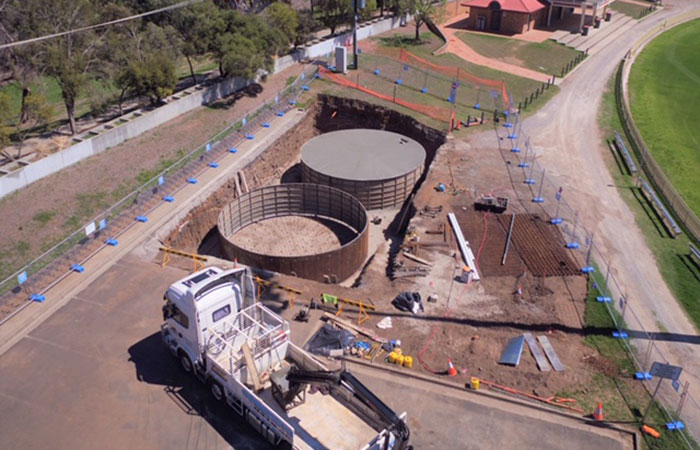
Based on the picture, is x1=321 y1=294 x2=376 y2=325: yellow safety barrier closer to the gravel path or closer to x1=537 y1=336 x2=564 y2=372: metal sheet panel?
x1=537 y1=336 x2=564 y2=372: metal sheet panel

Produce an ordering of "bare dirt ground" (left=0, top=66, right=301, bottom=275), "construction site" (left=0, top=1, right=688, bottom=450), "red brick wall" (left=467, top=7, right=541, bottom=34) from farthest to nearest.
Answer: "red brick wall" (left=467, top=7, right=541, bottom=34)
"bare dirt ground" (left=0, top=66, right=301, bottom=275)
"construction site" (left=0, top=1, right=688, bottom=450)

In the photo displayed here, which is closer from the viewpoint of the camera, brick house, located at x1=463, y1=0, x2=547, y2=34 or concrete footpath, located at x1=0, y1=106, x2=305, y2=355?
concrete footpath, located at x1=0, y1=106, x2=305, y2=355

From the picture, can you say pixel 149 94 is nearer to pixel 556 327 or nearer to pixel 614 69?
pixel 556 327

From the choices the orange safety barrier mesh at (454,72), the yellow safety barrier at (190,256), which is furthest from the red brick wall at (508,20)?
the yellow safety barrier at (190,256)

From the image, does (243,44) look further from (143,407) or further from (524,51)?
(524,51)

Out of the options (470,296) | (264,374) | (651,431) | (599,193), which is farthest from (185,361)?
(599,193)

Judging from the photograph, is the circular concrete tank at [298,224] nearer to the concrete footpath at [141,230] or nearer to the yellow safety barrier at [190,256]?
the concrete footpath at [141,230]

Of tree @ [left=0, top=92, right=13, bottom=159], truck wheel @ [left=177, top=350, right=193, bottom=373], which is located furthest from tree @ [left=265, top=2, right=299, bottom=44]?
truck wheel @ [left=177, top=350, right=193, bottom=373]
